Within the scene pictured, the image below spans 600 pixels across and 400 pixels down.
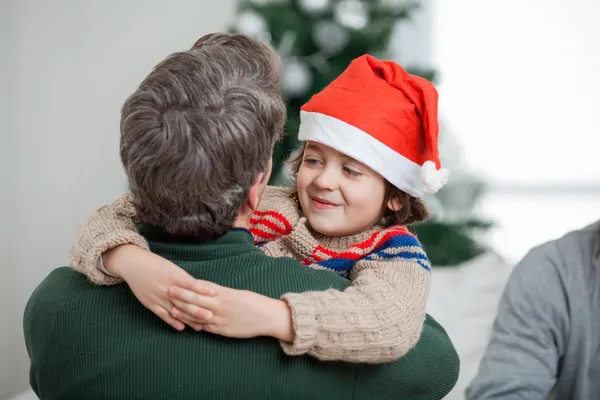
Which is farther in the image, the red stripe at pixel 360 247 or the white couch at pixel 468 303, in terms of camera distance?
the white couch at pixel 468 303

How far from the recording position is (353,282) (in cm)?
134

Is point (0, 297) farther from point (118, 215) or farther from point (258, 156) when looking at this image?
point (258, 156)

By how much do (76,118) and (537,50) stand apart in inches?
107

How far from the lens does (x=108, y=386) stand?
1202 mm

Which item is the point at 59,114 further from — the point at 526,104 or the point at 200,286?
the point at 200,286

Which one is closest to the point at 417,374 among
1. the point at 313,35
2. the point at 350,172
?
the point at 350,172

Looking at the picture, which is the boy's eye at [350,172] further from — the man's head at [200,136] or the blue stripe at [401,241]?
the man's head at [200,136]

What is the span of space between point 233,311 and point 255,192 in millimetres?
228

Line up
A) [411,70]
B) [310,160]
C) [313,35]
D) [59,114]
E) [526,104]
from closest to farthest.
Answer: [310,160] < [313,35] < [411,70] < [59,114] < [526,104]

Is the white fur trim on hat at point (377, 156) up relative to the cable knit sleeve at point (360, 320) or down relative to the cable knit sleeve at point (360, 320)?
up

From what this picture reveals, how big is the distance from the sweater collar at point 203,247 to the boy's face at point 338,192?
408 millimetres

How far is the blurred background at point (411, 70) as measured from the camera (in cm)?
369

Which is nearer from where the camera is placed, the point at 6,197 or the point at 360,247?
the point at 360,247

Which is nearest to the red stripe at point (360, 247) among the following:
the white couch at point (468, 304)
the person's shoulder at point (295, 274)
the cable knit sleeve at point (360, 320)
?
the cable knit sleeve at point (360, 320)
